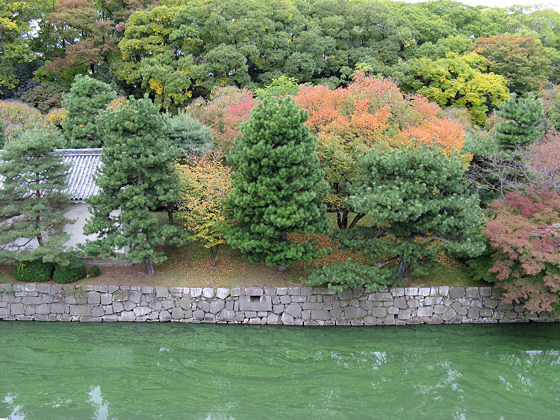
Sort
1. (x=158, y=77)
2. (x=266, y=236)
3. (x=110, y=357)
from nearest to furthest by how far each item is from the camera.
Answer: (x=110, y=357)
(x=266, y=236)
(x=158, y=77)

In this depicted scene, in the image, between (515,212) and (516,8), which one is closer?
(515,212)

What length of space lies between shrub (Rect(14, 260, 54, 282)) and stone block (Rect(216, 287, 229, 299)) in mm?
6337

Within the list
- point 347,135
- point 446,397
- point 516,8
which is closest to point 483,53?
point 516,8

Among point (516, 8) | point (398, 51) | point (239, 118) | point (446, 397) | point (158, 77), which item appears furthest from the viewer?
point (516, 8)

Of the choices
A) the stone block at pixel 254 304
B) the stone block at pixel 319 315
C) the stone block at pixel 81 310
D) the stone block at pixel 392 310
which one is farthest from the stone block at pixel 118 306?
the stone block at pixel 392 310

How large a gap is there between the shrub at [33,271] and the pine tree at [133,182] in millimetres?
2212

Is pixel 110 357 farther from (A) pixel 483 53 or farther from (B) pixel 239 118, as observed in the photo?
(A) pixel 483 53

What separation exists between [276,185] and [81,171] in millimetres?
8525

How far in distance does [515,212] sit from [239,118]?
11553mm

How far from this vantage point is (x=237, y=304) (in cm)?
1582

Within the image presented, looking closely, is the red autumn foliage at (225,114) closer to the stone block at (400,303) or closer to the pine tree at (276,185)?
the pine tree at (276,185)

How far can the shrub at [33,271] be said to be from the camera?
52.2 feet

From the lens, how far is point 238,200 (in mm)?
14609

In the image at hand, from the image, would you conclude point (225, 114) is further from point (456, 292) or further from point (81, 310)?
point (456, 292)
